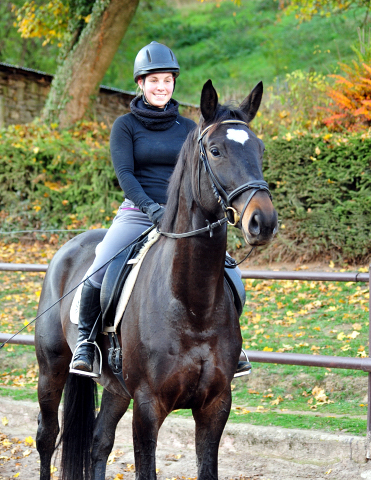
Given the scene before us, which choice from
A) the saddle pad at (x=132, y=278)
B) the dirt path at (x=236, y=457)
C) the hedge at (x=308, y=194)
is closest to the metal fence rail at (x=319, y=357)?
the dirt path at (x=236, y=457)

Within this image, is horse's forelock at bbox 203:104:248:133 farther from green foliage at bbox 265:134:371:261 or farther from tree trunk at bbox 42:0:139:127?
tree trunk at bbox 42:0:139:127

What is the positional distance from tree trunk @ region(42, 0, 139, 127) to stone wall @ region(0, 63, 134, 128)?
10.3 ft

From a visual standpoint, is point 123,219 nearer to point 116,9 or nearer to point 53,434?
point 53,434

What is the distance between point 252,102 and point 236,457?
3131 millimetres

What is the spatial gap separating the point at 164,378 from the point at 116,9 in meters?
12.7

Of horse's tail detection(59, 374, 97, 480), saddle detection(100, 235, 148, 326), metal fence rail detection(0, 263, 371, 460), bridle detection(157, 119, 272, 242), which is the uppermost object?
bridle detection(157, 119, 272, 242)

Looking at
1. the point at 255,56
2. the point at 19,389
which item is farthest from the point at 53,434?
the point at 255,56

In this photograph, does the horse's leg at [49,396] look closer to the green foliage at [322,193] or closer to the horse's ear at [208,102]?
the horse's ear at [208,102]

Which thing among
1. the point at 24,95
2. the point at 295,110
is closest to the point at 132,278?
the point at 295,110

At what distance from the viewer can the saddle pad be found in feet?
10.7

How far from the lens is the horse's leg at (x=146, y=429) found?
2936mm

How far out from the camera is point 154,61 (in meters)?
3.53

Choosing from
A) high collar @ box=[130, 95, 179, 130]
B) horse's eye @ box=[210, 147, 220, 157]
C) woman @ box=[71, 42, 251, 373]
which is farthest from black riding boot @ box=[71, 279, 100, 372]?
horse's eye @ box=[210, 147, 220, 157]

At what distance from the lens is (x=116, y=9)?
13.8 m
